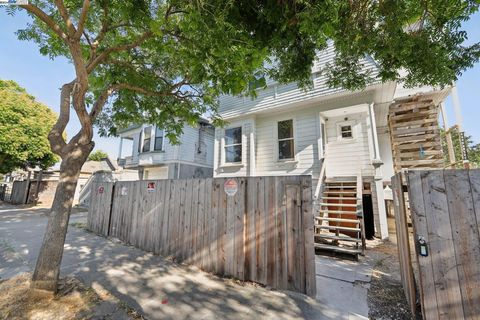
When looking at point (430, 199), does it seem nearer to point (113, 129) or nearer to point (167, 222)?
point (167, 222)

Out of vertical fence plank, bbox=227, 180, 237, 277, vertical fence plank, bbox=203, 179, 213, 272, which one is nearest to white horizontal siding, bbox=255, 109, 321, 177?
vertical fence plank, bbox=203, 179, 213, 272

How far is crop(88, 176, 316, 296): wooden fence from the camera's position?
11.0 ft

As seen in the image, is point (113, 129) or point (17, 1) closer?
point (17, 1)

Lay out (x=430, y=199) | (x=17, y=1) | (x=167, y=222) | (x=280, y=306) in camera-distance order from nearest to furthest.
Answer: (x=430, y=199) → (x=17, y=1) → (x=280, y=306) → (x=167, y=222)

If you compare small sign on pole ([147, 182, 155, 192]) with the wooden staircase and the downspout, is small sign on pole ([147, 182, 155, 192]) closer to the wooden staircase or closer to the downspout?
the wooden staircase

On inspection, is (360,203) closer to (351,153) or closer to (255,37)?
(351,153)

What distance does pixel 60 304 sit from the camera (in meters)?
2.86

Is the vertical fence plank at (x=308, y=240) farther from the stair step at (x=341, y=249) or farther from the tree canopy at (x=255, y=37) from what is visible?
the stair step at (x=341, y=249)

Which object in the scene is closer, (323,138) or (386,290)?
(386,290)

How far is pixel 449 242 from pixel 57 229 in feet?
16.2

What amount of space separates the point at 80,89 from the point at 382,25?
16.7 ft

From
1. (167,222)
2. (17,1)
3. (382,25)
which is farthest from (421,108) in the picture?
(17,1)

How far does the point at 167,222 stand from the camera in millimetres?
5004

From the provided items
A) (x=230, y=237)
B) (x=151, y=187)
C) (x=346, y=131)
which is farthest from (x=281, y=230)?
(x=346, y=131)
